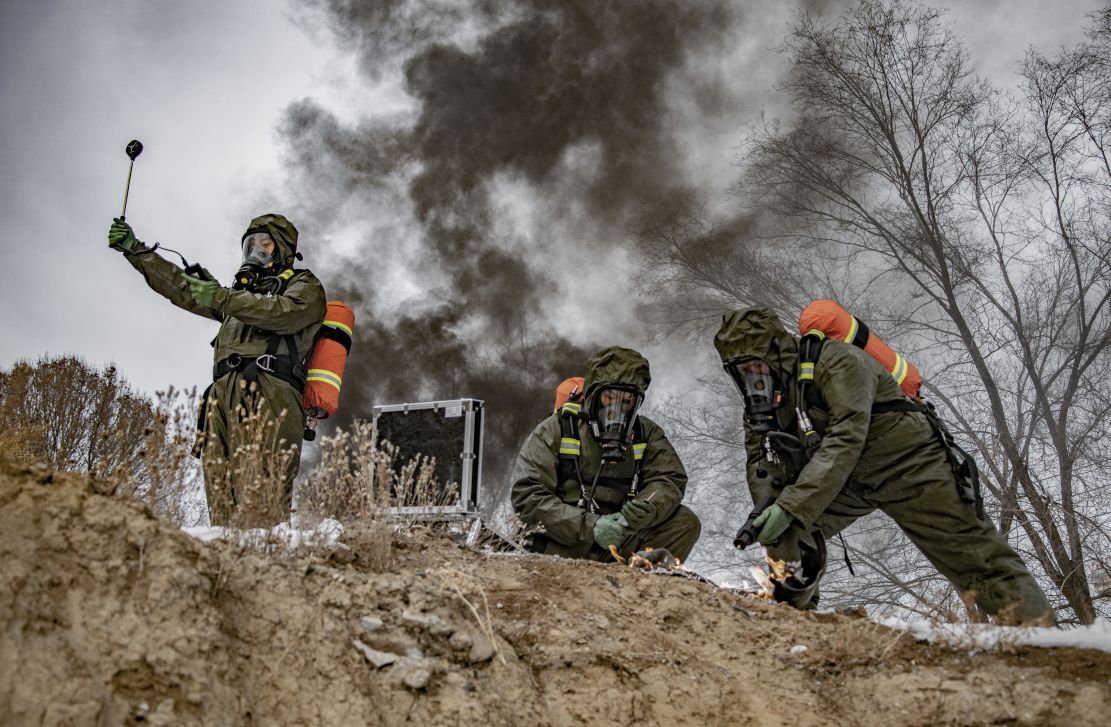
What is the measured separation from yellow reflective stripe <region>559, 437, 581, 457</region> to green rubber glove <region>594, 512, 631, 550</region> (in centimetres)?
53

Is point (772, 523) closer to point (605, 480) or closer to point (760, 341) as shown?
point (760, 341)

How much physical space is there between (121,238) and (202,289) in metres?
0.63

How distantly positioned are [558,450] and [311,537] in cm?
279

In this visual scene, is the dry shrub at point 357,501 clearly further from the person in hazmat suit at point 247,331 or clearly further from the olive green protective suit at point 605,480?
the olive green protective suit at point 605,480

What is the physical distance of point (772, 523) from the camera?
496 cm

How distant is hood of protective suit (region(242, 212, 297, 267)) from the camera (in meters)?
5.88

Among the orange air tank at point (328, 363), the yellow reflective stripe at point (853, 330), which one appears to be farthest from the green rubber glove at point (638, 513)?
the orange air tank at point (328, 363)

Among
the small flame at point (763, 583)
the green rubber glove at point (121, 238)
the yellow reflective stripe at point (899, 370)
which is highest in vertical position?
the green rubber glove at point (121, 238)

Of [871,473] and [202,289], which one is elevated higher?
[202,289]

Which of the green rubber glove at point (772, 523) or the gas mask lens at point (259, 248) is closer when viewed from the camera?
the green rubber glove at point (772, 523)

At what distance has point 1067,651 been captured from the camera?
3.23m

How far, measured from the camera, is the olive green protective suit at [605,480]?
5.95 metres

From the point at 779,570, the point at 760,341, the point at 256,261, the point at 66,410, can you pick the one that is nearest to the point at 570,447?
the point at 760,341

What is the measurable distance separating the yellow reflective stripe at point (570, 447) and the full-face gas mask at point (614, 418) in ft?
0.50
